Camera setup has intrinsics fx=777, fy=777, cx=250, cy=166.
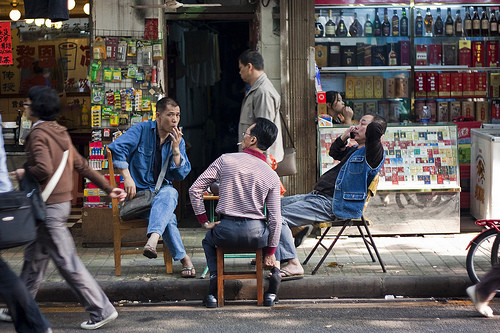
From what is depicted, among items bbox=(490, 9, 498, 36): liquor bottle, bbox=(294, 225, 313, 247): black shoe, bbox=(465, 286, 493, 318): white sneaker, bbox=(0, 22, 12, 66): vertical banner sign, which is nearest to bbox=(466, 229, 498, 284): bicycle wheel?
bbox=(465, 286, 493, 318): white sneaker

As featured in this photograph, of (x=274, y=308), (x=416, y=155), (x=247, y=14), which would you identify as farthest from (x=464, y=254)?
(x=247, y=14)

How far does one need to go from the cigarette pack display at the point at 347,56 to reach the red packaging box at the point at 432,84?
101cm

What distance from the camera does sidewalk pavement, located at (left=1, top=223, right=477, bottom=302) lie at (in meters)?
6.75

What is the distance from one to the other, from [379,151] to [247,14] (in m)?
2.91

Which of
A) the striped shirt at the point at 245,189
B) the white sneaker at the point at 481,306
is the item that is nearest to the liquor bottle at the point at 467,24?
the striped shirt at the point at 245,189

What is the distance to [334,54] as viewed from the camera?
1005cm

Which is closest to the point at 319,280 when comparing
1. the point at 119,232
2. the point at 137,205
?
the point at 137,205

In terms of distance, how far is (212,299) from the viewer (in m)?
6.39

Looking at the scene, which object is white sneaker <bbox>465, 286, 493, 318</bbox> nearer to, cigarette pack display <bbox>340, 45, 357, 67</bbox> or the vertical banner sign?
cigarette pack display <bbox>340, 45, 357, 67</bbox>

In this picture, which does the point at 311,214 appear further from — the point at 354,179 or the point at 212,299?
the point at 212,299

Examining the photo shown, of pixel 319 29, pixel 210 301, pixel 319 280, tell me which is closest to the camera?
pixel 210 301

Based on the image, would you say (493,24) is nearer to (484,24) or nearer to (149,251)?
(484,24)

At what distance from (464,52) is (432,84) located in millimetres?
612

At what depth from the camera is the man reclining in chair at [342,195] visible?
6863 millimetres
